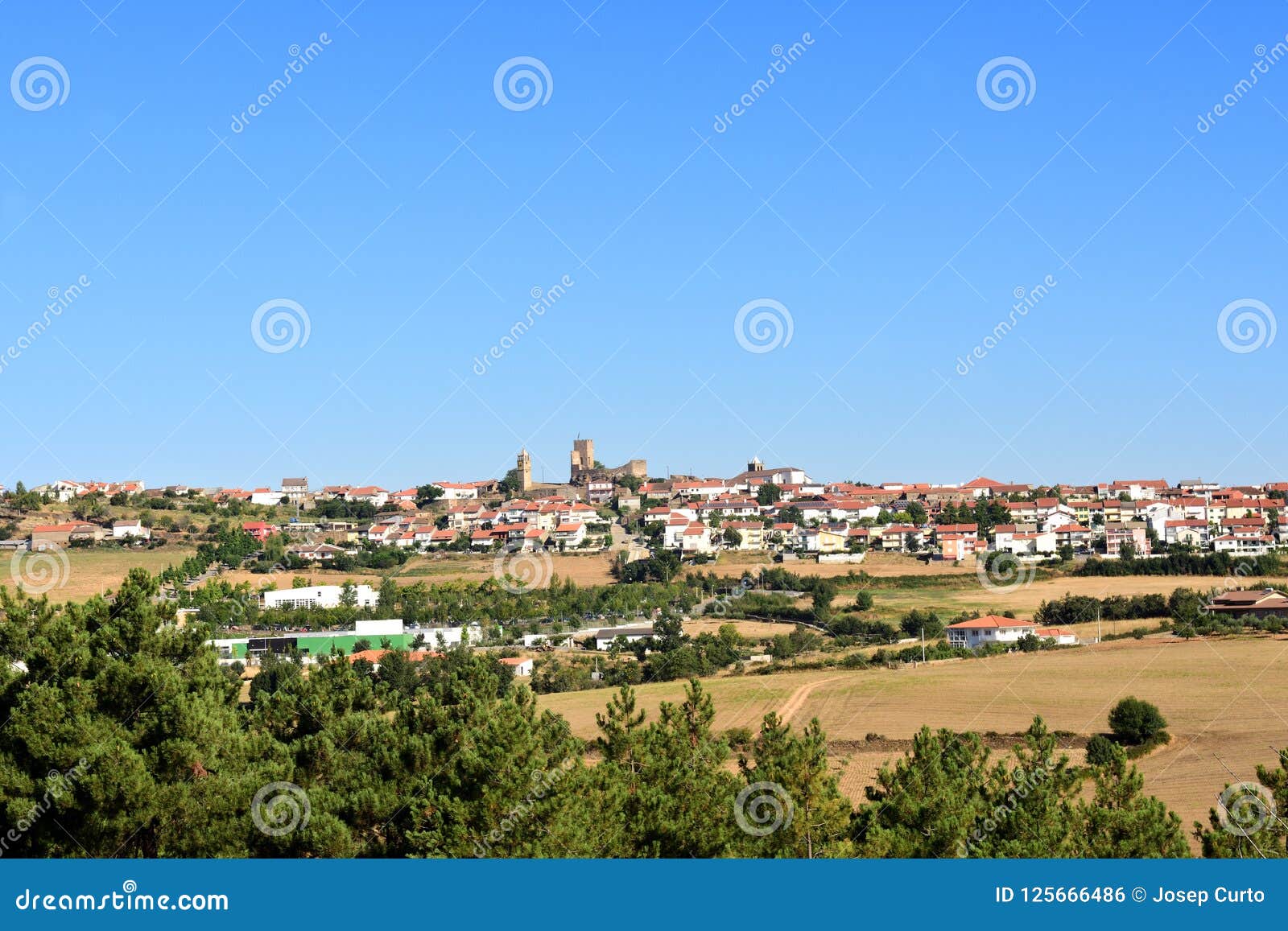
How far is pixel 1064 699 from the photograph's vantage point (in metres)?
26.3

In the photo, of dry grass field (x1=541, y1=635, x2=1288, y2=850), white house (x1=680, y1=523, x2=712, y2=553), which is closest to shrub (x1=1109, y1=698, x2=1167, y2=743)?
dry grass field (x1=541, y1=635, x2=1288, y2=850)

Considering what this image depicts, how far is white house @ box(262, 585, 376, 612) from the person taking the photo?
1692 inches

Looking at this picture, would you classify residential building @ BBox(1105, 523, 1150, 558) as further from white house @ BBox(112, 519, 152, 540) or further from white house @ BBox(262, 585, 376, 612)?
white house @ BBox(112, 519, 152, 540)

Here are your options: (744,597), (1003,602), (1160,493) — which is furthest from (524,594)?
(1160,493)

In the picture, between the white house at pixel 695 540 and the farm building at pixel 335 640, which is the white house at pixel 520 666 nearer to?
the farm building at pixel 335 640

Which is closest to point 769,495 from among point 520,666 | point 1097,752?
point 520,666

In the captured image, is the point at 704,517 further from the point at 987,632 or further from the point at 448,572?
the point at 987,632

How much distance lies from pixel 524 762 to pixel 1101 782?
536cm

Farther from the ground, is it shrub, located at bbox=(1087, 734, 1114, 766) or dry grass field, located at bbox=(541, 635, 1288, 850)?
dry grass field, located at bbox=(541, 635, 1288, 850)

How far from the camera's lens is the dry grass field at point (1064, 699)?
20.9 meters

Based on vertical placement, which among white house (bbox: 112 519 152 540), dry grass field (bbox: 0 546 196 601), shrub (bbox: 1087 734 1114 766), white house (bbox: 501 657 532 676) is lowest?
shrub (bbox: 1087 734 1114 766)

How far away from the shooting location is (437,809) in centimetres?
1006

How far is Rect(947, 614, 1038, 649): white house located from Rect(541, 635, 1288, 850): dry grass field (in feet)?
7.92

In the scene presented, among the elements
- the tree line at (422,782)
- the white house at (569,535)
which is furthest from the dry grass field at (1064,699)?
the white house at (569,535)
